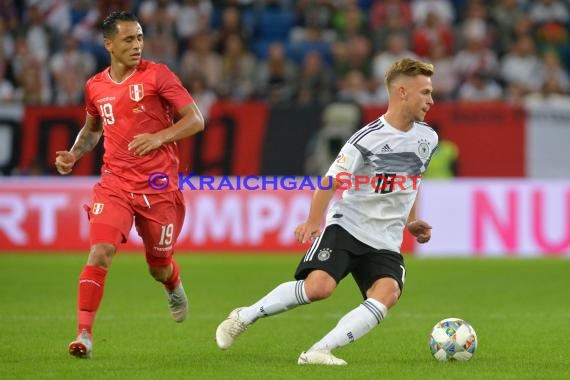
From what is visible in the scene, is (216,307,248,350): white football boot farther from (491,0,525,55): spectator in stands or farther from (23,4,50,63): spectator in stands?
(491,0,525,55): spectator in stands

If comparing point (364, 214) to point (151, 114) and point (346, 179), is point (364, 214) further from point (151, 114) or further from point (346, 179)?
point (151, 114)

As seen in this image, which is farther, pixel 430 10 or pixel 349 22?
pixel 430 10

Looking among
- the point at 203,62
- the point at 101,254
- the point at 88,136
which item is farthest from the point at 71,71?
the point at 101,254

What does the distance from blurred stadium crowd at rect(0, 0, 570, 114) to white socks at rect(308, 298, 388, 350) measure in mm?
10696

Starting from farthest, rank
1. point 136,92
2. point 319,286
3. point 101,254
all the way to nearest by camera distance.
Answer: point 136,92 → point 101,254 → point 319,286

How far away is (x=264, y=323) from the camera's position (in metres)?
10.2

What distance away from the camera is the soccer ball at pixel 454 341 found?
24.6 ft

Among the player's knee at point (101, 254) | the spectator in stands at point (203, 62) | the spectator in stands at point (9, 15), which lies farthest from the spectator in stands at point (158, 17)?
the player's knee at point (101, 254)

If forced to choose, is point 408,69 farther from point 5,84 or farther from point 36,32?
point 36,32

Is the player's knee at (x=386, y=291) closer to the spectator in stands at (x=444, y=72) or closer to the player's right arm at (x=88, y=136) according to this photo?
the player's right arm at (x=88, y=136)

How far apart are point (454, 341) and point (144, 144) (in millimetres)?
2436

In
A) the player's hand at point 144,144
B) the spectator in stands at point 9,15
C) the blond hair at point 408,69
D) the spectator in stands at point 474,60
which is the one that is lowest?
the spectator in stands at point 474,60

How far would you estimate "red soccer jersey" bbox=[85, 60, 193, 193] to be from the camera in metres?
8.14

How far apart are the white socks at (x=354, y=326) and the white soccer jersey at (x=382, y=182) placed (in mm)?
461
